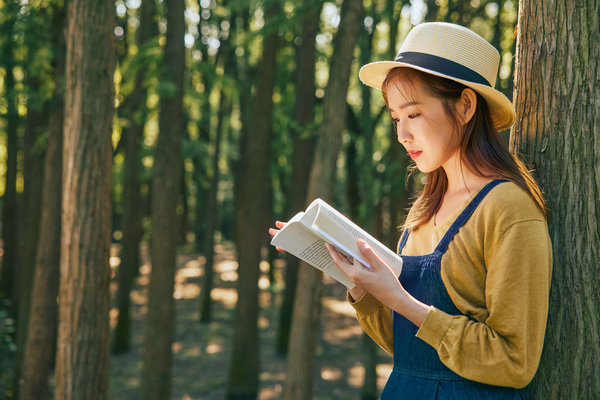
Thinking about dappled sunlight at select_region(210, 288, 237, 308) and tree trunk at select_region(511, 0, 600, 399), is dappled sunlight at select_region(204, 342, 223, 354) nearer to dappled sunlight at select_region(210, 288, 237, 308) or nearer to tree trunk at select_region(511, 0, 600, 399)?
dappled sunlight at select_region(210, 288, 237, 308)

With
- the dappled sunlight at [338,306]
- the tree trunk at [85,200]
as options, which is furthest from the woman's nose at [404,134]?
the dappled sunlight at [338,306]

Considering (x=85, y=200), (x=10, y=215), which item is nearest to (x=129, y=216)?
(x=10, y=215)

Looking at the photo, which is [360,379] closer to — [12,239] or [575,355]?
[12,239]

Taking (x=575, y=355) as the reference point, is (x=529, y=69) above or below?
above

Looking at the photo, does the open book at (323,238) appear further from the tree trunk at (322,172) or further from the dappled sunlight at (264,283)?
the dappled sunlight at (264,283)

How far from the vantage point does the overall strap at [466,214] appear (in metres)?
1.96

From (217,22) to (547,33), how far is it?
49.5ft

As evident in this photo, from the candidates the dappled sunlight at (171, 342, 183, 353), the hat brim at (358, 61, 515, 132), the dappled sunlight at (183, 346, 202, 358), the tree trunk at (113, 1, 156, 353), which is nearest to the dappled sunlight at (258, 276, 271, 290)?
the dappled sunlight at (171, 342, 183, 353)

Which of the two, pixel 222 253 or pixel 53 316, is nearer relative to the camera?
pixel 53 316

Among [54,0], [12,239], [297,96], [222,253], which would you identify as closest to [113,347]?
[12,239]

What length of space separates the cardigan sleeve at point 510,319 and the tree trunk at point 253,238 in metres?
8.91

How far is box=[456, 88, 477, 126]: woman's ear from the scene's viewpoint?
2086mm

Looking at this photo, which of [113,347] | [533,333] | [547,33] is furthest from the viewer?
[113,347]

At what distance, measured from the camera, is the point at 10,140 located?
1488cm
